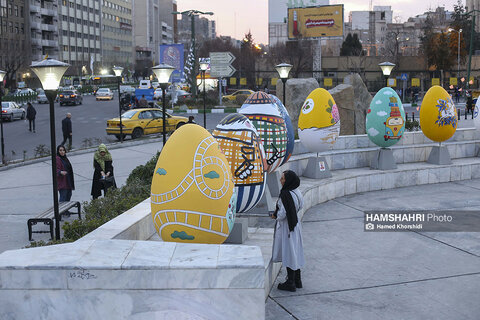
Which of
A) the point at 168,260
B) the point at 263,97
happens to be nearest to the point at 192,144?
the point at 168,260

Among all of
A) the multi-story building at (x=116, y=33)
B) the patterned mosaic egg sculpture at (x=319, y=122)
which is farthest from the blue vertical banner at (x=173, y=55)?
the multi-story building at (x=116, y=33)

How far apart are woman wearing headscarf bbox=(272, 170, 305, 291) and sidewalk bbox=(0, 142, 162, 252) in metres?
4.88

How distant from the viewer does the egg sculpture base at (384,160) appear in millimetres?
14534

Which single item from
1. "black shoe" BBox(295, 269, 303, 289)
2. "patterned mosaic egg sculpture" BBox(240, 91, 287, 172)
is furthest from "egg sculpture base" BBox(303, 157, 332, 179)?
"black shoe" BBox(295, 269, 303, 289)

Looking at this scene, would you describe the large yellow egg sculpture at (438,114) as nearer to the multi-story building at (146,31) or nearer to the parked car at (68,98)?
the parked car at (68,98)

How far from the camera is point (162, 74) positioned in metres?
15.7

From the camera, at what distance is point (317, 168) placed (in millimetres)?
13203

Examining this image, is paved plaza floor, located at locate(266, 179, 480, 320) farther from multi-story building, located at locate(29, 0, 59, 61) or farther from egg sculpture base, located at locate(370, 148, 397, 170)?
multi-story building, located at locate(29, 0, 59, 61)

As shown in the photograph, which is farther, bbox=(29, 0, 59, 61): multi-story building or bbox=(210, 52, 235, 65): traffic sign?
bbox=(29, 0, 59, 61): multi-story building

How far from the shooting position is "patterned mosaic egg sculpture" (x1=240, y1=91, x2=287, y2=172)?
9.80m

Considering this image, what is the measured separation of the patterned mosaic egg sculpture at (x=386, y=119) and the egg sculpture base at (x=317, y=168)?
180 cm

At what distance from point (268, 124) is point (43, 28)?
91.9 metres

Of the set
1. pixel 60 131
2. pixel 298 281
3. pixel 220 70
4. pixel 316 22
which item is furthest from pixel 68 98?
pixel 298 281

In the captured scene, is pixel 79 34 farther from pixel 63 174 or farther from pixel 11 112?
pixel 63 174
